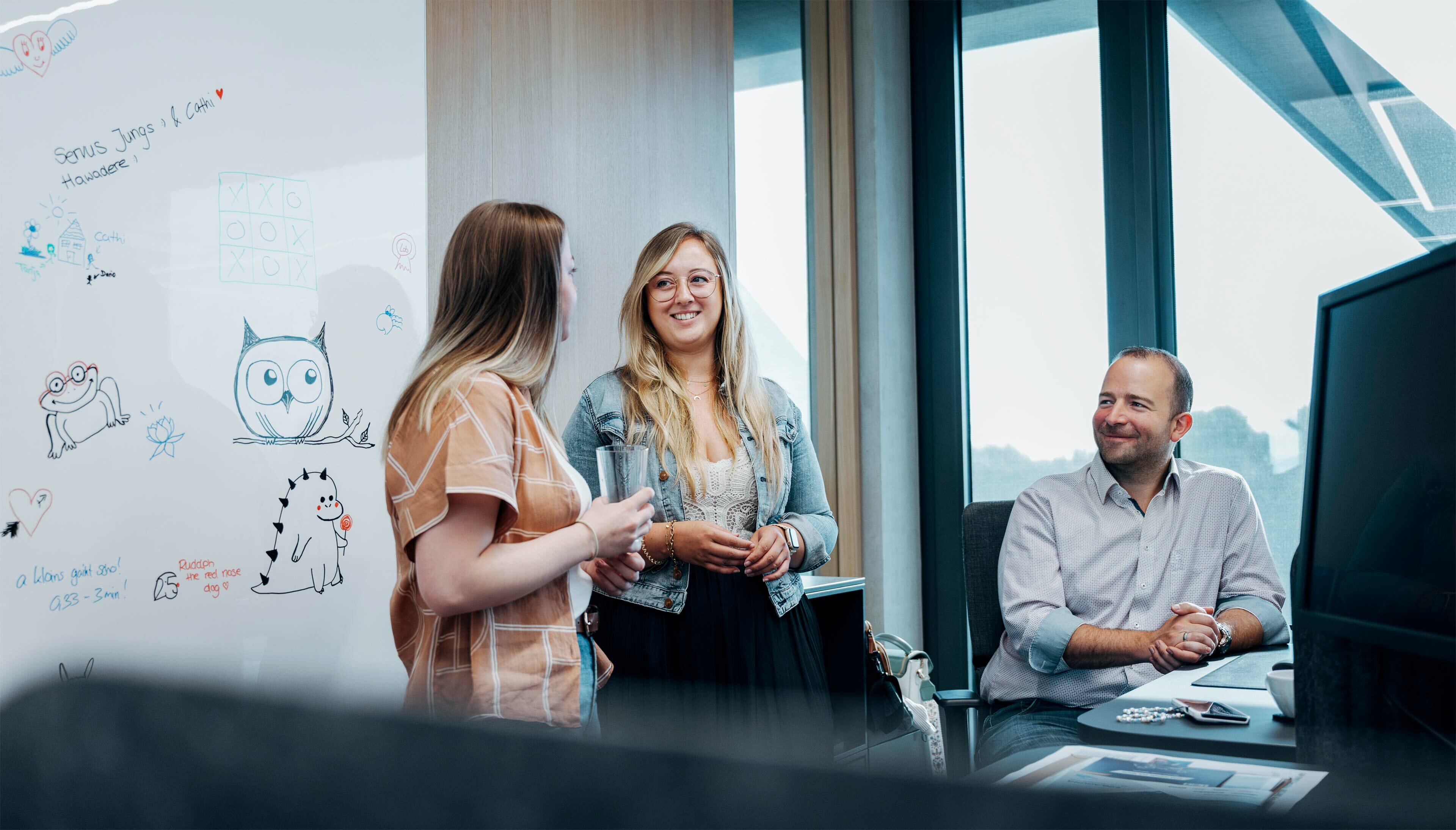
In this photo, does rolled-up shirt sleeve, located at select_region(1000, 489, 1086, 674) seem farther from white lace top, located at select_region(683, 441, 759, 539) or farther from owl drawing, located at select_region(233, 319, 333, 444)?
owl drawing, located at select_region(233, 319, 333, 444)

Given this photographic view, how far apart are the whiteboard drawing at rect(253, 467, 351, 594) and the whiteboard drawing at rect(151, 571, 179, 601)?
0.49 feet

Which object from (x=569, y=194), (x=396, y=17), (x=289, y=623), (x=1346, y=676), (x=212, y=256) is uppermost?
(x=396, y=17)

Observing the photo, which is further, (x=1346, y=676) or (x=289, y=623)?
(x=289, y=623)

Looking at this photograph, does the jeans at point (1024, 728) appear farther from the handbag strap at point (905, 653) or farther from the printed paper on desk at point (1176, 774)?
the handbag strap at point (905, 653)

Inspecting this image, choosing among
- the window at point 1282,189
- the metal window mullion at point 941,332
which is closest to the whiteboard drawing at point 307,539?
the metal window mullion at point 941,332

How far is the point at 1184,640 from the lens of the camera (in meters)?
1.86

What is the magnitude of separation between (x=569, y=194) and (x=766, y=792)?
2758 mm

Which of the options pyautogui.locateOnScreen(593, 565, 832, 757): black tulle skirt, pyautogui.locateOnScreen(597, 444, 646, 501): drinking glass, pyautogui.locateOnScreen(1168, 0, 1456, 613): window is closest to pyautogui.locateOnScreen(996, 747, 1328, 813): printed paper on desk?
pyautogui.locateOnScreen(597, 444, 646, 501): drinking glass

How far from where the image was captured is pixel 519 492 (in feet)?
4.23

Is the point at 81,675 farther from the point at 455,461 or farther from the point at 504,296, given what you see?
the point at 504,296

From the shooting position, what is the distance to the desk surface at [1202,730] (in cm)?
108

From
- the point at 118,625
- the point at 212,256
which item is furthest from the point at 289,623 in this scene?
the point at 212,256

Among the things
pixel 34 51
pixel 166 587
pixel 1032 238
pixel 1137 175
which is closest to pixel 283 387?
pixel 166 587

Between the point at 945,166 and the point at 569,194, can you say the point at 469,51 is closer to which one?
the point at 569,194
